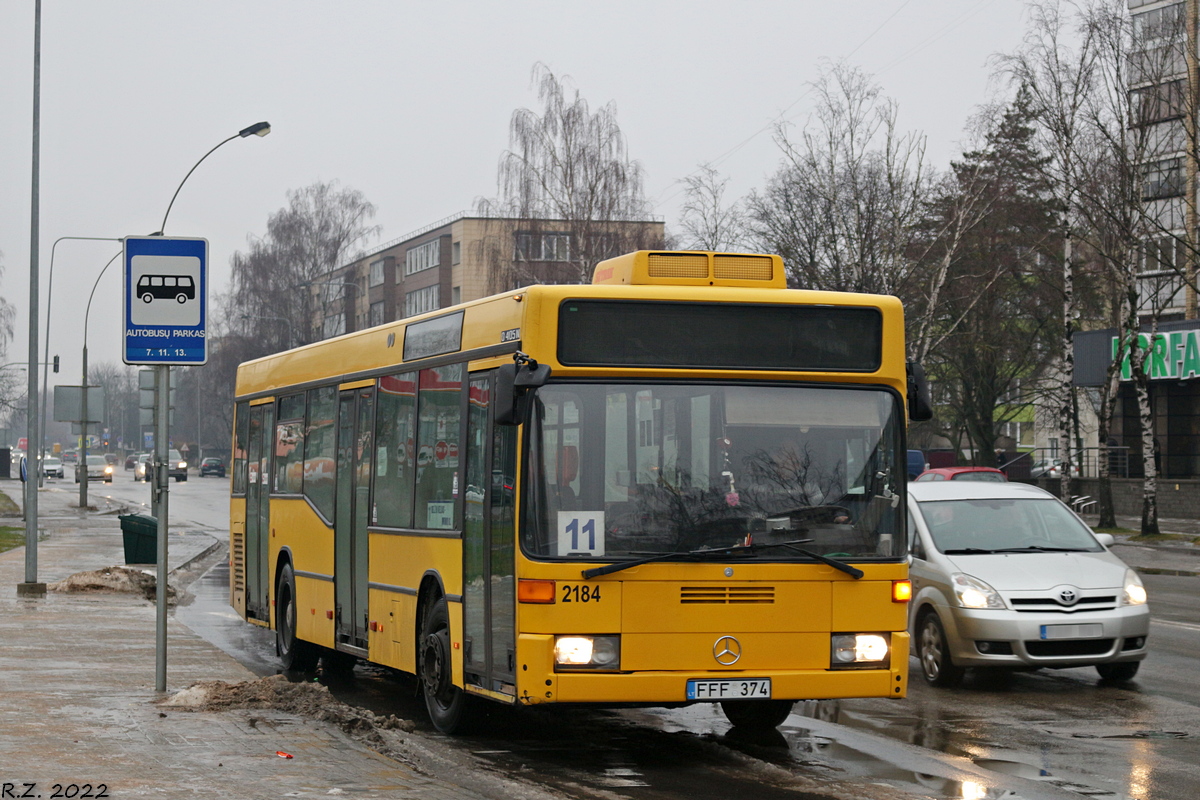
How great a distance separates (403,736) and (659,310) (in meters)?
3.01

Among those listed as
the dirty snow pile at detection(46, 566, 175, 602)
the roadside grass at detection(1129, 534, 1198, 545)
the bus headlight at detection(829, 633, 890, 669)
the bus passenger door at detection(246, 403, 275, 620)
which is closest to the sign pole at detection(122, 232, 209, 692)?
the bus passenger door at detection(246, 403, 275, 620)

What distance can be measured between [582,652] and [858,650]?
5.26 ft

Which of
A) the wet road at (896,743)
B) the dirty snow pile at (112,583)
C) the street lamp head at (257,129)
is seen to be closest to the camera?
the wet road at (896,743)

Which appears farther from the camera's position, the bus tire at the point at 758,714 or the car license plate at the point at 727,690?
the bus tire at the point at 758,714

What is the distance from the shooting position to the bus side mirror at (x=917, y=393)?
29.5 feet

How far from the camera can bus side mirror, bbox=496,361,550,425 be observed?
326 inches

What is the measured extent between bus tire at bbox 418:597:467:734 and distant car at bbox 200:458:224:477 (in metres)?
97.9

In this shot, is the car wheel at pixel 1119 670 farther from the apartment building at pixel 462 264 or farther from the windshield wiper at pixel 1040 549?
the apartment building at pixel 462 264

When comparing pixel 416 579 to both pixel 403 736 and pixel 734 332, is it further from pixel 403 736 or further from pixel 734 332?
pixel 734 332

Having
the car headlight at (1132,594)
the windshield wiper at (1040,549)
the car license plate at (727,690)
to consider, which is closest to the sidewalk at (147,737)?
the car license plate at (727,690)

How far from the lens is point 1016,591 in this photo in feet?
38.7

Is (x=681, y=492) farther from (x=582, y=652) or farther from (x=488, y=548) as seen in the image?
(x=488, y=548)

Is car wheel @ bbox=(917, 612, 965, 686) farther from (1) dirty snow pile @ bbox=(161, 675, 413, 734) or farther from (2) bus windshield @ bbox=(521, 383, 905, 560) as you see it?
(1) dirty snow pile @ bbox=(161, 675, 413, 734)

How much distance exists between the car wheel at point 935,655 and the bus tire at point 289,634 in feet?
17.4
